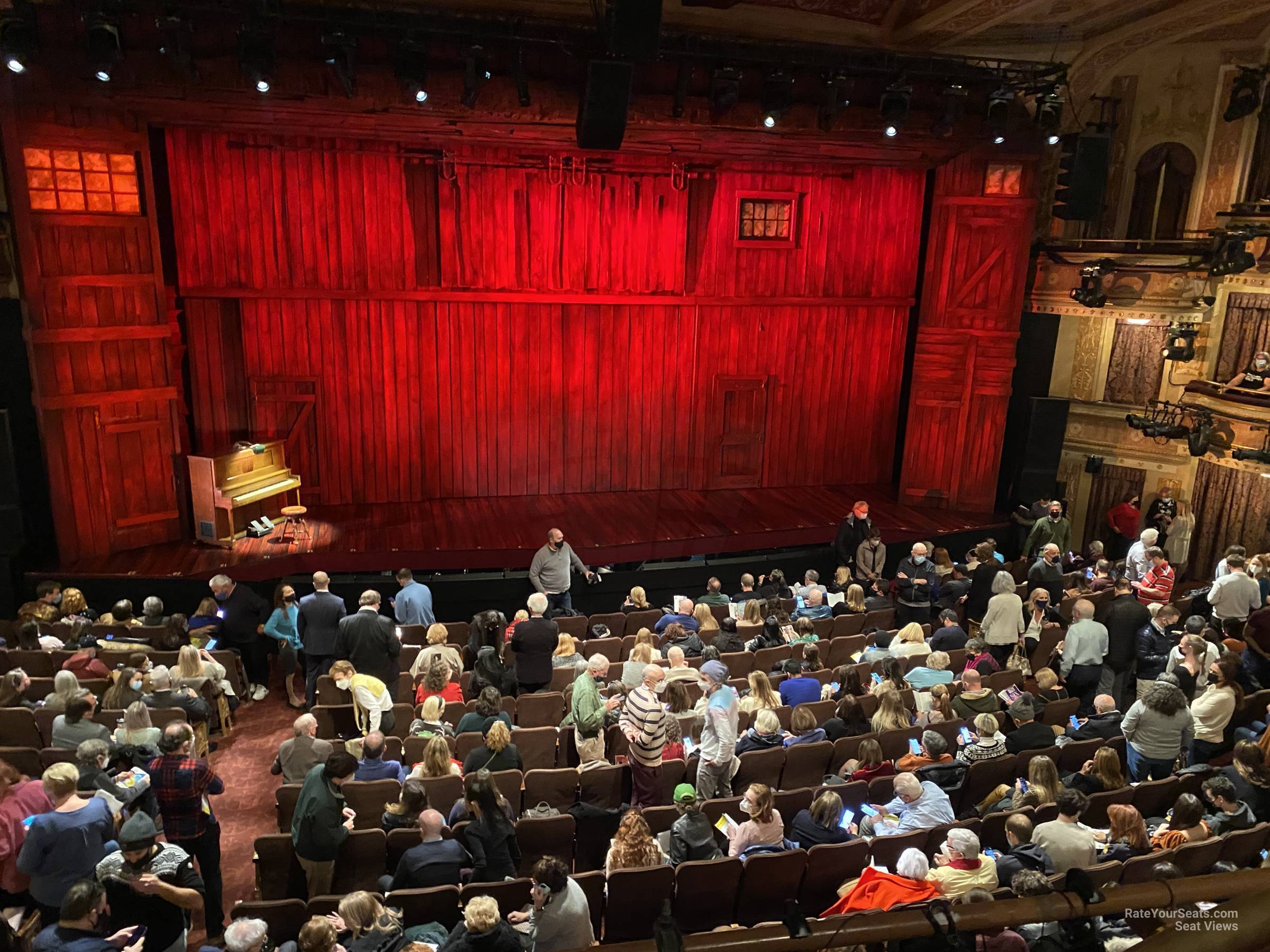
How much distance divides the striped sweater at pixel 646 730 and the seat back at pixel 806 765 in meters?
0.95

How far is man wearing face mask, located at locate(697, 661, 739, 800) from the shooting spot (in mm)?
6328

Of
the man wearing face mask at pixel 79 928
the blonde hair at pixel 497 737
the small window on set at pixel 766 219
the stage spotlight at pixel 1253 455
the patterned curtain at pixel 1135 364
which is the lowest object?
the blonde hair at pixel 497 737

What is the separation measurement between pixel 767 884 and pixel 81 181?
10.5 m

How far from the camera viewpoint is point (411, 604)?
9.52m

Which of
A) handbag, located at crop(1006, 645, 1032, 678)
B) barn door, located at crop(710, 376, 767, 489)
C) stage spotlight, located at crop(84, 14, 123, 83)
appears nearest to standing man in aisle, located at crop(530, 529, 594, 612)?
handbag, located at crop(1006, 645, 1032, 678)

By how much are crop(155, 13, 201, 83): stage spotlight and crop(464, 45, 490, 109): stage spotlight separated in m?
2.75

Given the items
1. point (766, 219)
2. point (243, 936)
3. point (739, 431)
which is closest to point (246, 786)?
point (243, 936)

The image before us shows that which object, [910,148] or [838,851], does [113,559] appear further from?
[910,148]

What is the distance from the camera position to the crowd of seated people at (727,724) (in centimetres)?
526

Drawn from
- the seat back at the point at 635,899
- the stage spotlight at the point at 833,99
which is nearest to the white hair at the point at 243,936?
the seat back at the point at 635,899

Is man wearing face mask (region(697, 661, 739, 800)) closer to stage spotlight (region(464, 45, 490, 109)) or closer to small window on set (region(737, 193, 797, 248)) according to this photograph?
stage spotlight (region(464, 45, 490, 109))

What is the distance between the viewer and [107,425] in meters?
11.4

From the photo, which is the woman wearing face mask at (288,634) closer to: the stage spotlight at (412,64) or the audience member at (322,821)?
the audience member at (322,821)

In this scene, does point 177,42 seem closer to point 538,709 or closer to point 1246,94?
point 538,709
